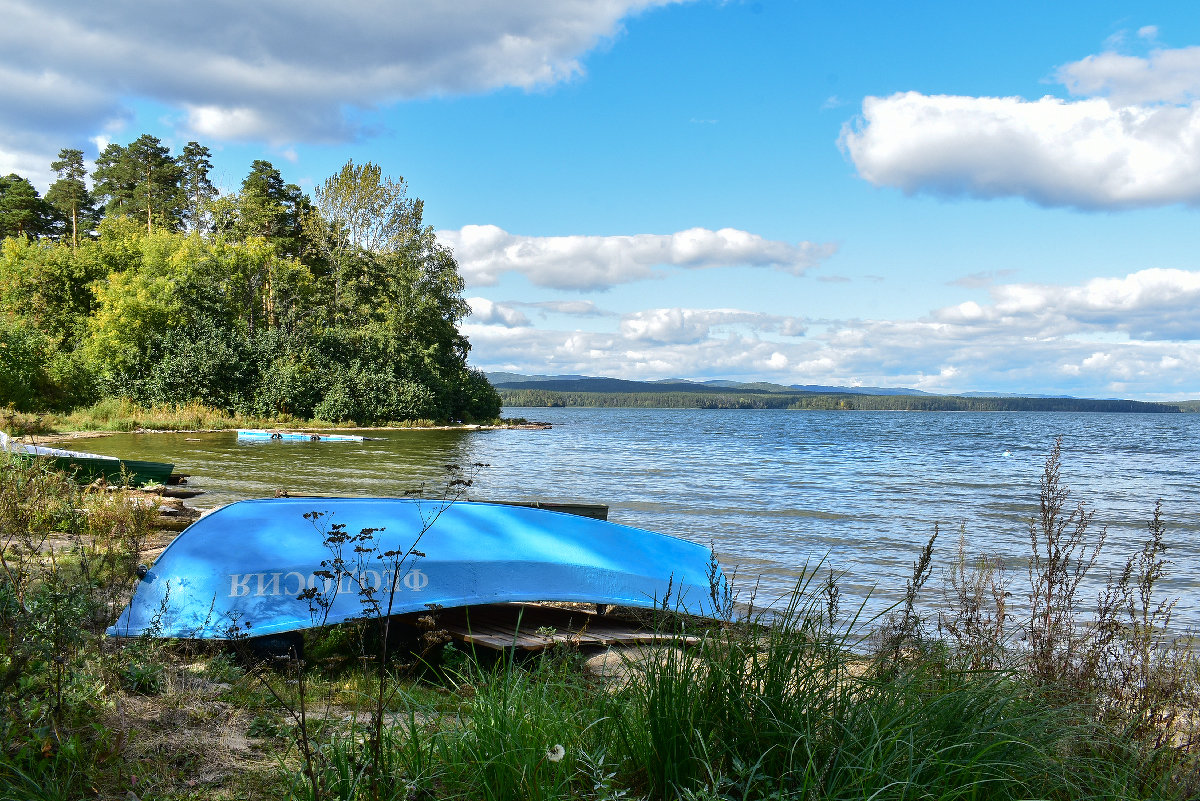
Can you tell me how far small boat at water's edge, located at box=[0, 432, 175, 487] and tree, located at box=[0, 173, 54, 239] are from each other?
158 ft

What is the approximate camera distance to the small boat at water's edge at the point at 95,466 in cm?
1046

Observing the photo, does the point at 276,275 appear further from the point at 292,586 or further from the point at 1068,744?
the point at 1068,744

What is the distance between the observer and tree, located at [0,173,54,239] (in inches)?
2026

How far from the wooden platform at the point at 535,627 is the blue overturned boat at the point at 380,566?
0.23 meters

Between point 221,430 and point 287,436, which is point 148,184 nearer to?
point 221,430

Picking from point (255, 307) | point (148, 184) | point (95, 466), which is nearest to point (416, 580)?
point (95, 466)

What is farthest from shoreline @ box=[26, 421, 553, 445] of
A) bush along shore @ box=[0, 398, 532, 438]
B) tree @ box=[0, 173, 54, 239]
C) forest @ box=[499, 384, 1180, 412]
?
forest @ box=[499, 384, 1180, 412]

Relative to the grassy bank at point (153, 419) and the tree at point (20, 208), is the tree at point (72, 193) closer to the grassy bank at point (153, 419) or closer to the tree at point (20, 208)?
the tree at point (20, 208)

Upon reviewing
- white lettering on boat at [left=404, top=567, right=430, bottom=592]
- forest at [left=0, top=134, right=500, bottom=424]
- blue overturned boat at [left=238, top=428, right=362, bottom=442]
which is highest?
forest at [left=0, top=134, right=500, bottom=424]

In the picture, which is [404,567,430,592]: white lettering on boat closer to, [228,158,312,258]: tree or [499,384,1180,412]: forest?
[228,158,312,258]: tree

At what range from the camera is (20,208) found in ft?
171

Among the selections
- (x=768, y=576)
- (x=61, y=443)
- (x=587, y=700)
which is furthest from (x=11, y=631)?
(x=61, y=443)

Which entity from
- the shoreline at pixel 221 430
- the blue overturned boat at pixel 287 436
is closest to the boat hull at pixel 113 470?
the shoreline at pixel 221 430

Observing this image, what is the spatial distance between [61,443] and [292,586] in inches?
848
